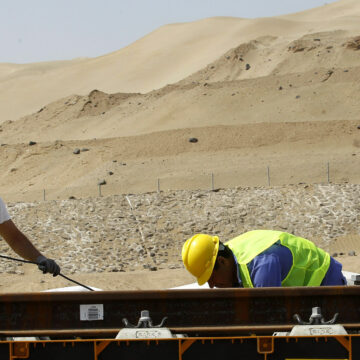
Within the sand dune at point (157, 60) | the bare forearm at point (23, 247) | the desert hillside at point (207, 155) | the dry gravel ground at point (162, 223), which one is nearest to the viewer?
the bare forearm at point (23, 247)

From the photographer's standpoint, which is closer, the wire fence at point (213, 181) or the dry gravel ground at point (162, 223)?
the dry gravel ground at point (162, 223)

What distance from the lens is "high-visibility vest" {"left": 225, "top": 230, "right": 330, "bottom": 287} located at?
5594 millimetres

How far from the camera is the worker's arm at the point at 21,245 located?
6.09m

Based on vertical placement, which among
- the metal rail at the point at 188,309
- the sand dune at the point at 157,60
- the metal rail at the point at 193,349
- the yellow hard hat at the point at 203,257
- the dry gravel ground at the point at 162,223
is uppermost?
the sand dune at the point at 157,60

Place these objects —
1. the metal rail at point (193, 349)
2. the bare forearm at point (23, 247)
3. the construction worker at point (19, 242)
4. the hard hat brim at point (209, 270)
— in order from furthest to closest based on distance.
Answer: the bare forearm at point (23, 247) → the construction worker at point (19, 242) → the hard hat brim at point (209, 270) → the metal rail at point (193, 349)

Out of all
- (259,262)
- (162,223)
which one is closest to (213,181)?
(162,223)

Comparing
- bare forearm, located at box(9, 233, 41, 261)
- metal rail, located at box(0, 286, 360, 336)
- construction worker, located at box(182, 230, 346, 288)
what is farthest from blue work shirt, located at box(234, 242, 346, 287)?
bare forearm, located at box(9, 233, 41, 261)

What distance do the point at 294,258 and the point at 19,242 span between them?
2114 millimetres

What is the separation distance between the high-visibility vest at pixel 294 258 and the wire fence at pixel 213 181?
67.4 ft

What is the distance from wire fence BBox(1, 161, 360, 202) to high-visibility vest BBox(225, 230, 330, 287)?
2055 cm

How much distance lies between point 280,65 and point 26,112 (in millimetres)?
28857

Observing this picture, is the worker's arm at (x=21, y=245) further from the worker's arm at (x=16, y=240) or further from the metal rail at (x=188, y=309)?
the metal rail at (x=188, y=309)

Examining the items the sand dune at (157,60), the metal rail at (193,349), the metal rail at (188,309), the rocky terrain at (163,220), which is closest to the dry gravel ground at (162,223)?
the rocky terrain at (163,220)

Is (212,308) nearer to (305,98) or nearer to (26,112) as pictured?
(305,98)
